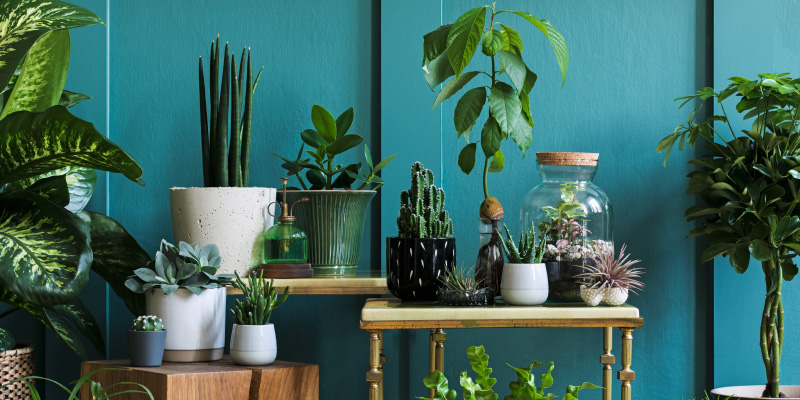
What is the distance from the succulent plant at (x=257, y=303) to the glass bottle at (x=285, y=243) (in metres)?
0.15

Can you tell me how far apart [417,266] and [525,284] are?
0.88 feet

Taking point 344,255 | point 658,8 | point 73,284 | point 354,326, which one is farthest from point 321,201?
point 658,8

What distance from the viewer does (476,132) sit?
229 cm

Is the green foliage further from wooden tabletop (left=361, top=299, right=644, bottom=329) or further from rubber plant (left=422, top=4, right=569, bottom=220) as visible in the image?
wooden tabletop (left=361, top=299, right=644, bottom=329)

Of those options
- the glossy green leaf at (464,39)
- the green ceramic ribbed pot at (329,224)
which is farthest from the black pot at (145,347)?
the glossy green leaf at (464,39)

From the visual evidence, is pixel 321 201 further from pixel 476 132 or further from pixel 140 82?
pixel 140 82

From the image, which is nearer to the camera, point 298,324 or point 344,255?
point 344,255

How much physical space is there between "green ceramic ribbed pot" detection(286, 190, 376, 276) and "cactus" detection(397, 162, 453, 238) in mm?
249

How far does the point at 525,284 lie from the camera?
1682 mm

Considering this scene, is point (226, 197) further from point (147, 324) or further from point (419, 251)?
point (419, 251)

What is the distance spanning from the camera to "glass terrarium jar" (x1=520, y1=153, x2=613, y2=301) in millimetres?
1773

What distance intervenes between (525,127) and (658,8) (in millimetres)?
867

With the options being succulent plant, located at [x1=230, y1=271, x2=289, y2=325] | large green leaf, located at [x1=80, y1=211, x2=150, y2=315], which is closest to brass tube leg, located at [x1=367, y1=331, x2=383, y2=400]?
succulent plant, located at [x1=230, y1=271, x2=289, y2=325]

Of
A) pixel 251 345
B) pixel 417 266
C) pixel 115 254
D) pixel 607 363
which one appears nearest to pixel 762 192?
pixel 607 363
